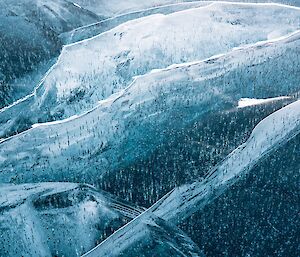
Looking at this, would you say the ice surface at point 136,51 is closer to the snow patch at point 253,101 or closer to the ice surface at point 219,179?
the snow patch at point 253,101

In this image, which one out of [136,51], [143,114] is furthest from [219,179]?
[136,51]

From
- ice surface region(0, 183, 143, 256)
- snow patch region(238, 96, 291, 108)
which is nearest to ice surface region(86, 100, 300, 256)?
ice surface region(0, 183, 143, 256)

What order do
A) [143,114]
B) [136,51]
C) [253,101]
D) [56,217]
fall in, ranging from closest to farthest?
1. [56,217]
2. [143,114]
3. [253,101]
4. [136,51]

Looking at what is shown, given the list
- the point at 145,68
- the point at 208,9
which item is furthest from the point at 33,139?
the point at 208,9

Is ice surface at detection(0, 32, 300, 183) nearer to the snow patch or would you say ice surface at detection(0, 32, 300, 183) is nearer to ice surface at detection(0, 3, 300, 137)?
the snow patch

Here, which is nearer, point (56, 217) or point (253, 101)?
point (56, 217)

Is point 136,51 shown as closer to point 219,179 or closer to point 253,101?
point 253,101

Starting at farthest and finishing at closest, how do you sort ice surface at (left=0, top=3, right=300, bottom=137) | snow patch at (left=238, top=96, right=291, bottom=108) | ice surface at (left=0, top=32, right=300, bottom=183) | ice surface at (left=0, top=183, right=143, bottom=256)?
ice surface at (left=0, top=3, right=300, bottom=137)
snow patch at (left=238, top=96, right=291, bottom=108)
ice surface at (left=0, top=32, right=300, bottom=183)
ice surface at (left=0, top=183, right=143, bottom=256)

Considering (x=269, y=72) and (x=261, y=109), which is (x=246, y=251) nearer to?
(x=261, y=109)
